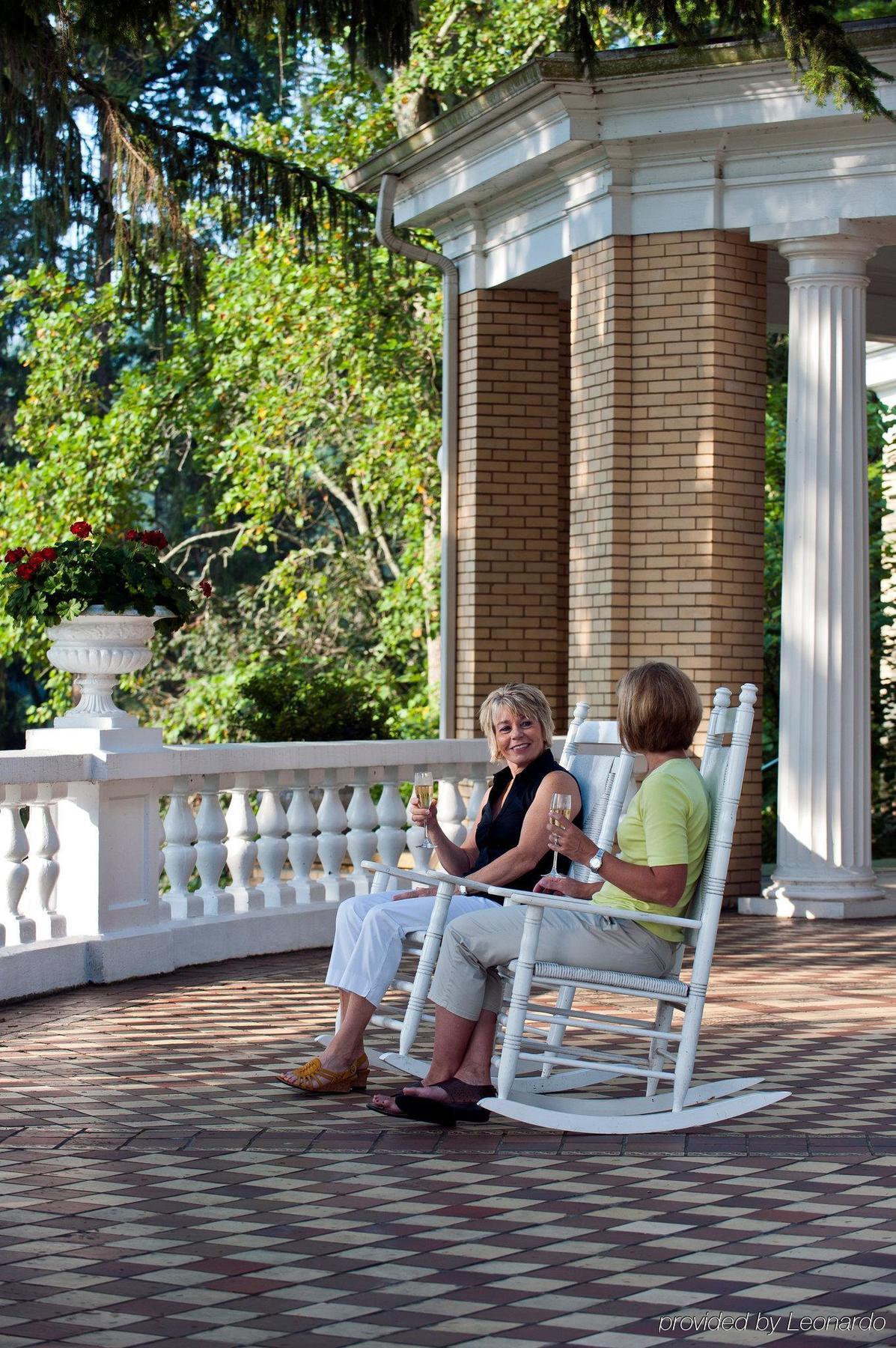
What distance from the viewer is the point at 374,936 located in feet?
17.9

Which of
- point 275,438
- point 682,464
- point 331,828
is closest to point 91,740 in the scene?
point 331,828

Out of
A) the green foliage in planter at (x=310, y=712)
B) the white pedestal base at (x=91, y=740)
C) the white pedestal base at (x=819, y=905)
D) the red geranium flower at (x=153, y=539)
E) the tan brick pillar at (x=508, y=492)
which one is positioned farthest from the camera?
the green foliage in planter at (x=310, y=712)

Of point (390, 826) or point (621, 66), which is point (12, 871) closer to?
point (390, 826)

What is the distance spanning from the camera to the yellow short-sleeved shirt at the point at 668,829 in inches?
197

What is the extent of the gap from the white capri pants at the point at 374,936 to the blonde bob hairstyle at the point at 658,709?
68 centimetres

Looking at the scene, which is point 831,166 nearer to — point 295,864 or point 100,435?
point 295,864

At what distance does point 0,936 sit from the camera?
7.26m

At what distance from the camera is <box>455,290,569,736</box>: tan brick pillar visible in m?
12.4

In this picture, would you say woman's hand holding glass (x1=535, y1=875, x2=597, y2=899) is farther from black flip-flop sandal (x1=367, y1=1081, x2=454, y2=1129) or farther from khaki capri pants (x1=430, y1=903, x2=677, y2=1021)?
black flip-flop sandal (x1=367, y1=1081, x2=454, y2=1129)

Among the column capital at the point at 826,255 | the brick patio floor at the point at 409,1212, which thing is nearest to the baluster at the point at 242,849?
the brick patio floor at the point at 409,1212

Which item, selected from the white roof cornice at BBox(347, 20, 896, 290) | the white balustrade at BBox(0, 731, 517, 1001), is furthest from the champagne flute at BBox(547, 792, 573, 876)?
the white roof cornice at BBox(347, 20, 896, 290)

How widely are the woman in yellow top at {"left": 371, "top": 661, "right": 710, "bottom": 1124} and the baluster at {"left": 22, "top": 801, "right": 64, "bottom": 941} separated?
2845mm

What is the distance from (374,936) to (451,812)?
4281 mm

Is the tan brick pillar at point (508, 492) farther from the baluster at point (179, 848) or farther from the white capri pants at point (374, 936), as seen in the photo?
the white capri pants at point (374, 936)
